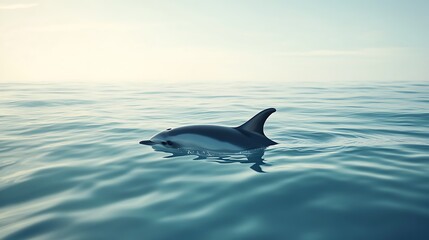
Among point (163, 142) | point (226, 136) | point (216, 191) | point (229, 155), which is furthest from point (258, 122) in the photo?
point (216, 191)

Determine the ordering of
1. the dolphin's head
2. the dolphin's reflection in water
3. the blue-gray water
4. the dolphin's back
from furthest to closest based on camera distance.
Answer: the dolphin's head → the dolphin's back → the dolphin's reflection in water → the blue-gray water

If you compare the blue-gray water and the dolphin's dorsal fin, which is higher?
the dolphin's dorsal fin

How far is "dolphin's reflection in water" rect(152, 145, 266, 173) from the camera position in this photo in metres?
6.81

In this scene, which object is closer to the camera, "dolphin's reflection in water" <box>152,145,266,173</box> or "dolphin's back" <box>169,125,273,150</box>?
"dolphin's reflection in water" <box>152,145,266,173</box>

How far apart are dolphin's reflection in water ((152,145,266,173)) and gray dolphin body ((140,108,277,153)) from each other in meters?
0.08

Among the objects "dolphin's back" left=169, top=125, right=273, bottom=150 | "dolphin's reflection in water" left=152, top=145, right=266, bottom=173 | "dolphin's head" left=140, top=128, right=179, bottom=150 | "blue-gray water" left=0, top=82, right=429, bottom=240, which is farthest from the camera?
"dolphin's head" left=140, top=128, right=179, bottom=150

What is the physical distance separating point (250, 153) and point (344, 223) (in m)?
A: 3.68

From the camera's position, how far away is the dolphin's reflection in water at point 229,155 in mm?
6812

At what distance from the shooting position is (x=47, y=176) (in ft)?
20.4

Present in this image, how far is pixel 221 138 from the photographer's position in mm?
7562

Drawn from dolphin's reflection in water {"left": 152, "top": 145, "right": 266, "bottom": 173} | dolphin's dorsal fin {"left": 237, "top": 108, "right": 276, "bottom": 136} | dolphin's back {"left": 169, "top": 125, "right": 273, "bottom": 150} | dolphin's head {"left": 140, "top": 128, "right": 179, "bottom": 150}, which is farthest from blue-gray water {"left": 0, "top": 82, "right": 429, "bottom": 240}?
dolphin's dorsal fin {"left": 237, "top": 108, "right": 276, "bottom": 136}

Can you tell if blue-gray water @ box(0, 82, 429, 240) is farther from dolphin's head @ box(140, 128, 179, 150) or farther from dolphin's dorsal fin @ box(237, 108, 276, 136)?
dolphin's dorsal fin @ box(237, 108, 276, 136)

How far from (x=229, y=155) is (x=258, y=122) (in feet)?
3.56

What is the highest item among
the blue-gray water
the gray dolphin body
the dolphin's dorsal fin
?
the dolphin's dorsal fin
